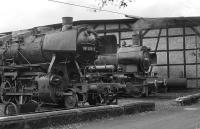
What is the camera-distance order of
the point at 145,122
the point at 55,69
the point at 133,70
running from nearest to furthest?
the point at 145,122 < the point at 55,69 < the point at 133,70

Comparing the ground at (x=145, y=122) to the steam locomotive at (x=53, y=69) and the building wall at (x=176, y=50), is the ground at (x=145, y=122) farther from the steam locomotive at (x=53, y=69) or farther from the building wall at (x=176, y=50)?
the building wall at (x=176, y=50)

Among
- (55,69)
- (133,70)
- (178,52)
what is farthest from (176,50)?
Answer: (55,69)

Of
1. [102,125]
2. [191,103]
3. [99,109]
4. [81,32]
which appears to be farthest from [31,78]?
[191,103]

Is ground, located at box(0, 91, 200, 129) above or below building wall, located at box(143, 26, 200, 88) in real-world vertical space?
below

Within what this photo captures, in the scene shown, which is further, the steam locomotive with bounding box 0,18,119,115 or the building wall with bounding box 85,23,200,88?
the building wall with bounding box 85,23,200,88

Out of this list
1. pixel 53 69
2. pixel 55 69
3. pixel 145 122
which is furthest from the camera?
pixel 55 69

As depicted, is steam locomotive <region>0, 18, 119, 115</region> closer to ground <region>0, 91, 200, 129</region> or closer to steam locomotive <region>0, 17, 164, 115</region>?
steam locomotive <region>0, 17, 164, 115</region>

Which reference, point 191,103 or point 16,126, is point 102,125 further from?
point 191,103

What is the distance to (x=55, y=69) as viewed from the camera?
15031 millimetres

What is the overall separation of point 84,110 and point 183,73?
1689cm

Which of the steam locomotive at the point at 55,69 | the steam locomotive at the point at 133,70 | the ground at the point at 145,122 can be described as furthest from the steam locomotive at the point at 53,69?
the steam locomotive at the point at 133,70

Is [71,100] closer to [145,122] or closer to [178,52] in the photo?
[145,122]

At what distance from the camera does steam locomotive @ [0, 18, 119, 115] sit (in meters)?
14.7

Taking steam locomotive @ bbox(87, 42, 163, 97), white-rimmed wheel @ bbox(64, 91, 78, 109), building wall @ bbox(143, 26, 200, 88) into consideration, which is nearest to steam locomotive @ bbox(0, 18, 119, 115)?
white-rimmed wheel @ bbox(64, 91, 78, 109)
